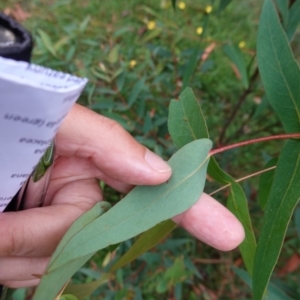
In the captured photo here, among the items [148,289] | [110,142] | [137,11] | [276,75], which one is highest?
[276,75]

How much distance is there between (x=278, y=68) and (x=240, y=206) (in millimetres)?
213

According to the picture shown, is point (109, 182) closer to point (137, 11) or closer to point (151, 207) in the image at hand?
point (151, 207)

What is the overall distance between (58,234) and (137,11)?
134 cm

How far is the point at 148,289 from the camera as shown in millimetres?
1219

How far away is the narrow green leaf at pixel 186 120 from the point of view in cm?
58

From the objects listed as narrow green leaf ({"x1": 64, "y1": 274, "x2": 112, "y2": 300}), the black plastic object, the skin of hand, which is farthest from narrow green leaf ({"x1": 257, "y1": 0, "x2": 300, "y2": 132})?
the black plastic object

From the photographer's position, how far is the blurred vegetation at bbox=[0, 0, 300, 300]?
1099 mm

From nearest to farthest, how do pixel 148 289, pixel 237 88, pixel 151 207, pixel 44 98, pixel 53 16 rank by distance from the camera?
pixel 44 98
pixel 151 207
pixel 148 289
pixel 237 88
pixel 53 16

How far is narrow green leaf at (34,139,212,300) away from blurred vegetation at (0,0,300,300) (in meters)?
0.43

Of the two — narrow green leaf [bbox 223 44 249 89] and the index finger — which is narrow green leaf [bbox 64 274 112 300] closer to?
the index finger

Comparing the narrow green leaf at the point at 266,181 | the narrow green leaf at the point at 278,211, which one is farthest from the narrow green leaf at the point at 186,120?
the narrow green leaf at the point at 266,181

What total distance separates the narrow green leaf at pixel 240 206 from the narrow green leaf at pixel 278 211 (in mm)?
61

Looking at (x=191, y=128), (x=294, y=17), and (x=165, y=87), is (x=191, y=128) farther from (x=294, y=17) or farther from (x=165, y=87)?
(x=165, y=87)

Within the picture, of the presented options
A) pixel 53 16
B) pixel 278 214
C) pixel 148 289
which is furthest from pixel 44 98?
pixel 53 16
